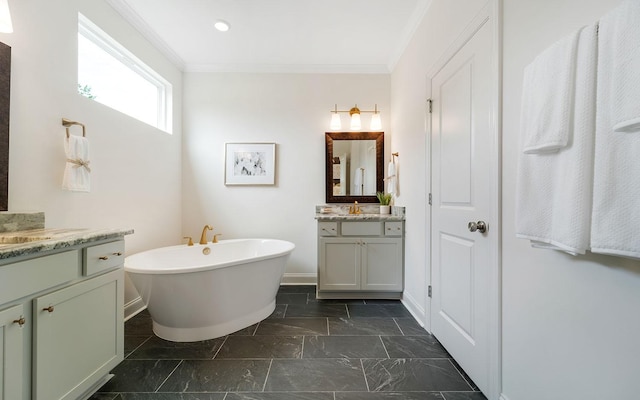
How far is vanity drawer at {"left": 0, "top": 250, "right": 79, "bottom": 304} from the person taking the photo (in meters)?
0.92

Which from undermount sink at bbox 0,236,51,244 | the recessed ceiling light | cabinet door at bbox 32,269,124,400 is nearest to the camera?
cabinet door at bbox 32,269,124,400

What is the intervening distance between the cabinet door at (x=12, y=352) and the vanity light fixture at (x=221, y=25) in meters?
2.49

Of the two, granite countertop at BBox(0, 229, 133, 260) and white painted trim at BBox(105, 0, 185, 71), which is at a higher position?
white painted trim at BBox(105, 0, 185, 71)

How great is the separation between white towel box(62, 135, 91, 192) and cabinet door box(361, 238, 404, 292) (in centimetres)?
235

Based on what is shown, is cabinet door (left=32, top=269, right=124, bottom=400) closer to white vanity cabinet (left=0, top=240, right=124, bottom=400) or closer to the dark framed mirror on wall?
white vanity cabinet (left=0, top=240, right=124, bottom=400)

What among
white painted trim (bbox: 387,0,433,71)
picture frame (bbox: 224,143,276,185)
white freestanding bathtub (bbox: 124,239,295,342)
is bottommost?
white freestanding bathtub (bbox: 124,239,295,342)

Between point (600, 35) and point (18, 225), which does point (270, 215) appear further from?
point (600, 35)

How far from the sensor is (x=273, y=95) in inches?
124

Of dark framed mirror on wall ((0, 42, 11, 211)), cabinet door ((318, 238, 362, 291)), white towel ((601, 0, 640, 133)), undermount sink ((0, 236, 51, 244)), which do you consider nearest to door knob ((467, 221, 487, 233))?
white towel ((601, 0, 640, 133))

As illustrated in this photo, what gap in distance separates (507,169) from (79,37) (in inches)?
119

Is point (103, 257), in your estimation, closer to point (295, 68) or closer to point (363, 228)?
point (363, 228)

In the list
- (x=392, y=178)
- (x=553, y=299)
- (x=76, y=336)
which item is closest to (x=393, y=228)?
(x=392, y=178)

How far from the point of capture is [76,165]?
65.2 inches

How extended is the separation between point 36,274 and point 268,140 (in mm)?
2434
